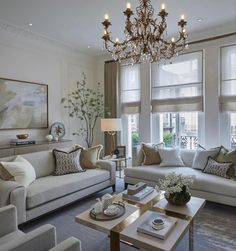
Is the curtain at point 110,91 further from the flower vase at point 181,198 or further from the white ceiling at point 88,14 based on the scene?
the flower vase at point 181,198

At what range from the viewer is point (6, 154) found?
3.77 meters

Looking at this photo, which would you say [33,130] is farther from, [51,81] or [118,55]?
[118,55]

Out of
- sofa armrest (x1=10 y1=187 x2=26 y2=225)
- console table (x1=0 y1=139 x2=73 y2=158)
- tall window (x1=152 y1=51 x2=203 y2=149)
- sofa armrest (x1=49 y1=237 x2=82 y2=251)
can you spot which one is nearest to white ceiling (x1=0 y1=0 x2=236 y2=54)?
tall window (x1=152 y1=51 x2=203 y2=149)

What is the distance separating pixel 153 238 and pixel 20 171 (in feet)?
6.38

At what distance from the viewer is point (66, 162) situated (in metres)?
3.57

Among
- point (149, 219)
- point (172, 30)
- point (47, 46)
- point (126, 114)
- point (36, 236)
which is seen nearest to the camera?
point (36, 236)

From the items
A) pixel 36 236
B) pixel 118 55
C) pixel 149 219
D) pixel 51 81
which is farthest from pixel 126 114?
pixel 36 236

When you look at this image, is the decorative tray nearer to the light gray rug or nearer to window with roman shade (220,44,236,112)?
the light gray rug

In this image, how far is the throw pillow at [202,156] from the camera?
3.63 metres

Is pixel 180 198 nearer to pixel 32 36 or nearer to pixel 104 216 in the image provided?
pixel 104 216

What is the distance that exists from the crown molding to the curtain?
101 cm

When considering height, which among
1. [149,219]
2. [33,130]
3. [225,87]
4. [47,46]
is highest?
[47,46]

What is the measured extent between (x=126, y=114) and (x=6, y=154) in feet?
9.59

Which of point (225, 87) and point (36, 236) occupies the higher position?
point (225, 87)
